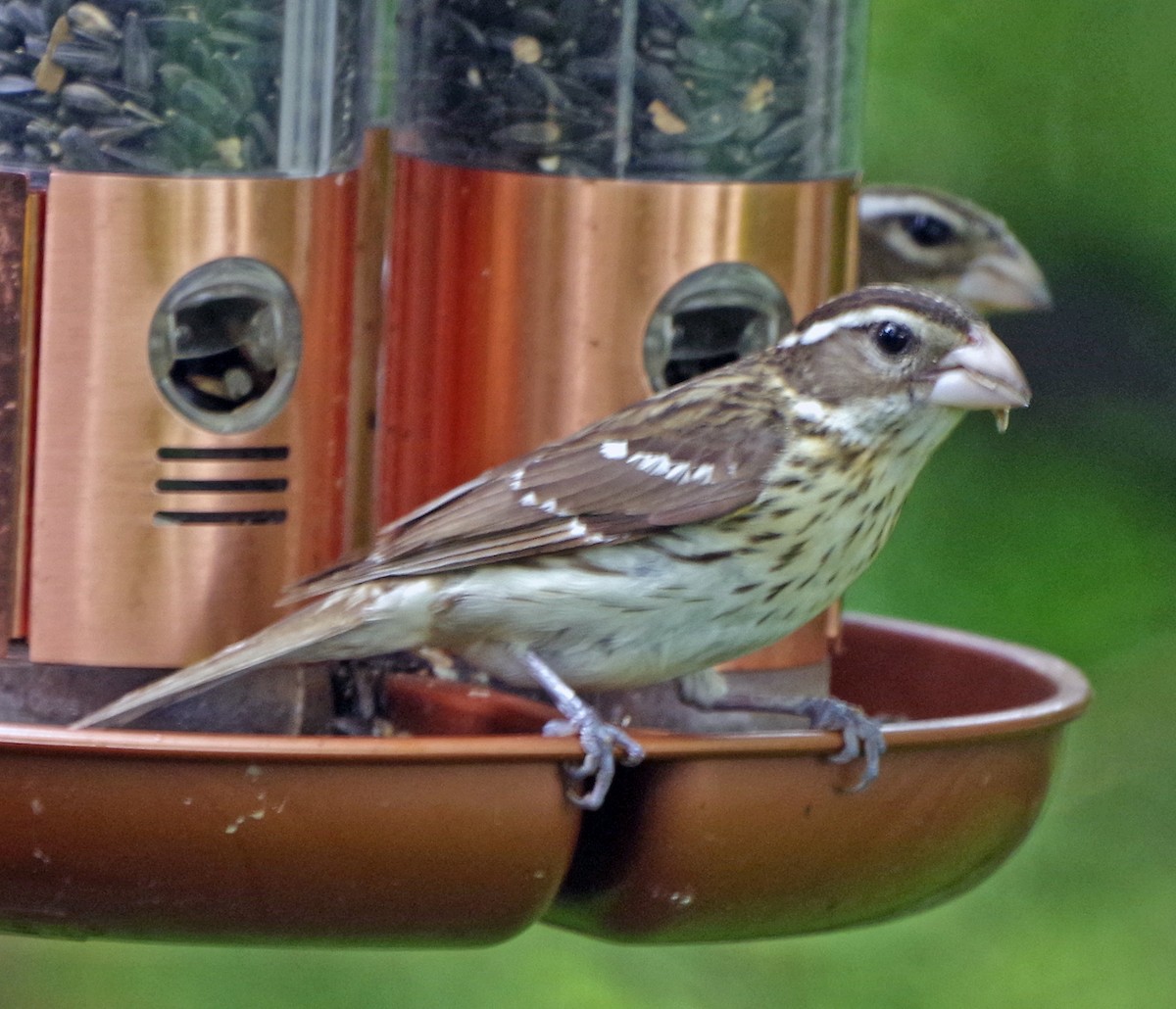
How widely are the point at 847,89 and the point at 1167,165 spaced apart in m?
0.85

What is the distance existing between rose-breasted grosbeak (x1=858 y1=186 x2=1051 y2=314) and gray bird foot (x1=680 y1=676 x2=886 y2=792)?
4.79ft

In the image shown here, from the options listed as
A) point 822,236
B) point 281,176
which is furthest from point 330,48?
point 822,236

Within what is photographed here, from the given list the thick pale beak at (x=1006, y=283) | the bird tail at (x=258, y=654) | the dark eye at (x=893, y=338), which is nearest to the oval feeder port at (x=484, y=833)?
the bird tail at (x=258, y=654)

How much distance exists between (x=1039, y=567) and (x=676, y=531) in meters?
1.49

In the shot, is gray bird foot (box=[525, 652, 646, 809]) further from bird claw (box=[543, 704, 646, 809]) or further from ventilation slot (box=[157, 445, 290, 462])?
ventilation slot (box=[157, 445, 290, 462])

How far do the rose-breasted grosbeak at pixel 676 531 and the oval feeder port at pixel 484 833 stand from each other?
193 millimetres

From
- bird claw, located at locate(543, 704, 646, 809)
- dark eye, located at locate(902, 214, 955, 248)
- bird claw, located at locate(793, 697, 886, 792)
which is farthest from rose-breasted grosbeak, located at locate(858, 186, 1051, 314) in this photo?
bird claw, located at locate(543, 704, 646, 809)

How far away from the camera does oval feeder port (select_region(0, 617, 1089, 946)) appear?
2.38m

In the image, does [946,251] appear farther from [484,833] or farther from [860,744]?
[484,833]

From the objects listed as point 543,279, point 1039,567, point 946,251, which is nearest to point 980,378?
point 543,279

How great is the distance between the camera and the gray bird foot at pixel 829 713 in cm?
268

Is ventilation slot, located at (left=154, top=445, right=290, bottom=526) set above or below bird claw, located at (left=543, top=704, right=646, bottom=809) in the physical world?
above

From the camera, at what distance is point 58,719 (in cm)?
296

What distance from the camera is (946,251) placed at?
15.5ft
